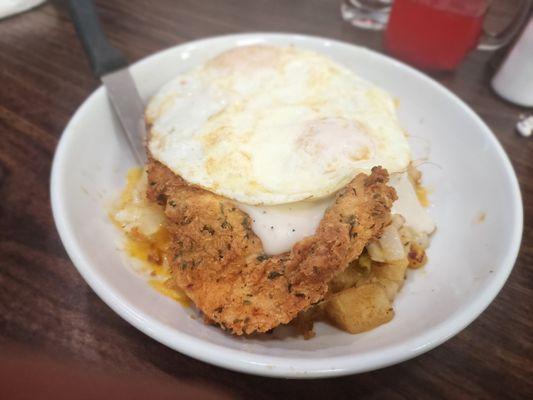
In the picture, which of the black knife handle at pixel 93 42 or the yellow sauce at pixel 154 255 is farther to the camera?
the black knife handle at pixel 93 42

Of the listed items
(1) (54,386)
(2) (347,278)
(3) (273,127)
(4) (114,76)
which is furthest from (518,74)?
(1) (54,386)

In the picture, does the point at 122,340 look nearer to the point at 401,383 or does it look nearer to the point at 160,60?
the point at 401,383

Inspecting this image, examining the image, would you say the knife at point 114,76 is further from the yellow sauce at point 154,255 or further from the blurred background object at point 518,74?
the blurred background object at point 518,74

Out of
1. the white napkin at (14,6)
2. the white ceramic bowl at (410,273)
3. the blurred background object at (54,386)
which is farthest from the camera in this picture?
the white napkin at (14,6)

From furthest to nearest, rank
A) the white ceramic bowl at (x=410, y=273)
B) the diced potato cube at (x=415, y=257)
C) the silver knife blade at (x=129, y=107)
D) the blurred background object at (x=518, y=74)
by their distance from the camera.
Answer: the blurred background object at (x=518, y=74), the silver knife blade at (x=129, y=107), the diced potato cube at (x=415, y=257), the white ceramic bowl at (x=410, y=273)

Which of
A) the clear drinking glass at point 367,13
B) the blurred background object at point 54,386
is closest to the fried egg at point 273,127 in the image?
the blurred background object at point 54,386

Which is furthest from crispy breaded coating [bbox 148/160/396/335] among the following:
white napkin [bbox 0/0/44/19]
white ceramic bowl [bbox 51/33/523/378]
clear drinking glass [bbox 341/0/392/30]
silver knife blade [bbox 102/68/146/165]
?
white napkin [bbox 0/0/44/19]
